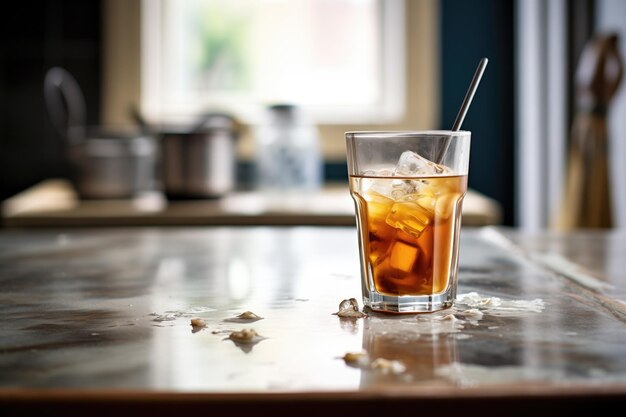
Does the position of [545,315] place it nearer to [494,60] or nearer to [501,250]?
[501,250]

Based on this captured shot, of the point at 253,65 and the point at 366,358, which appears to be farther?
the point at 253,65

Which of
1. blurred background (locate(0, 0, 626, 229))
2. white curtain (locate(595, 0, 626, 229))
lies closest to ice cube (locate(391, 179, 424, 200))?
white curtain (locate(595, 0, 626, 229))

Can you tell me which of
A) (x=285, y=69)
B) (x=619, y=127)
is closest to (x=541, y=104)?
(x=619, y=127)

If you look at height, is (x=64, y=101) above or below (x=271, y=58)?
below

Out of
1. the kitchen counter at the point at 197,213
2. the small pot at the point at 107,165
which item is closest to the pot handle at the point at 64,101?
the small pot at the point at 107,165

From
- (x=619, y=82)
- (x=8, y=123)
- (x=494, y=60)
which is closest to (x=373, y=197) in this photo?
(x=619, y=82)

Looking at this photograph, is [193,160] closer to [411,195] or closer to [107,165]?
[107,165]
